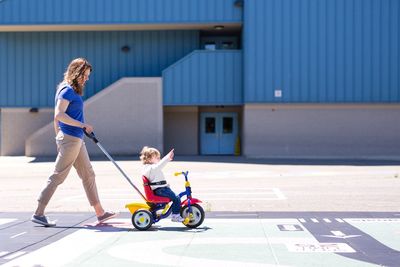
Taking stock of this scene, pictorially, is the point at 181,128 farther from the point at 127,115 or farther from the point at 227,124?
the point at 127,115

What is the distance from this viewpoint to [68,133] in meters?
8.55

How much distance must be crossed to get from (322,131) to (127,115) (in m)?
8.15

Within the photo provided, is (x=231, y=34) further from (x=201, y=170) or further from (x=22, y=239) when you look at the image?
(x=22, y=239)

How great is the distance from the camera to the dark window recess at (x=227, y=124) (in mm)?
30391

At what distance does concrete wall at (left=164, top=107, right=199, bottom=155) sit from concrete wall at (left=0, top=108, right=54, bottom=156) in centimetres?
546

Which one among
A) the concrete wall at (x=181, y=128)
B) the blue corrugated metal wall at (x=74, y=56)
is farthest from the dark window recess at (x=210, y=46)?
the concrete wall at (x=181, y=128)

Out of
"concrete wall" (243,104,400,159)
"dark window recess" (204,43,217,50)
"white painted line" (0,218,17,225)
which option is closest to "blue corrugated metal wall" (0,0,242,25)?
"dark window recess" (204,43,217,50)

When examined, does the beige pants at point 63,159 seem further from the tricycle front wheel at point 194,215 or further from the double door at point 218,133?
the double door at point 218,133

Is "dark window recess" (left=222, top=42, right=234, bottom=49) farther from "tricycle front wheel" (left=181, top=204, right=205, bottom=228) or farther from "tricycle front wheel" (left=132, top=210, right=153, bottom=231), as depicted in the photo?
"tricycle front wheel" (left=132, top=210, right=153, bottom=231)

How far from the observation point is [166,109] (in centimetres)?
2961

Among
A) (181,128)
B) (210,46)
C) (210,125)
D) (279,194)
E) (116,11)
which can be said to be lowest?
(279,194)

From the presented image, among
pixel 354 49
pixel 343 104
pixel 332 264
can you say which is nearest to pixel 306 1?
pixel 354 49

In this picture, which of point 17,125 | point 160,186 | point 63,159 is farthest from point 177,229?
point 17,125

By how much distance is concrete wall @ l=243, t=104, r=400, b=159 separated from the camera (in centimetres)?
2652
